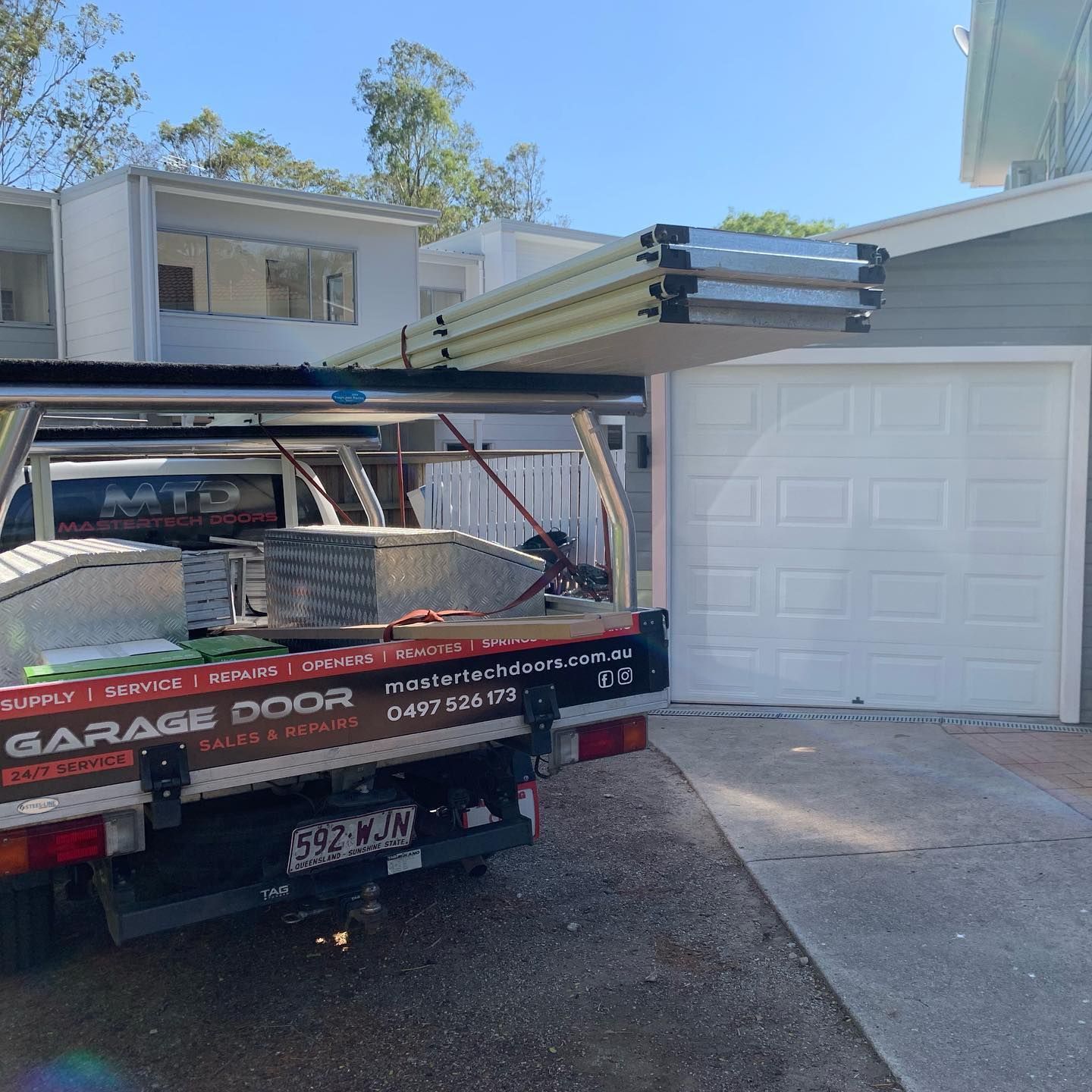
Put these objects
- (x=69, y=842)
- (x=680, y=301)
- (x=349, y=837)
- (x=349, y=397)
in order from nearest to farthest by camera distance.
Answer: (x=680, y=301)
(x=69, y=842)
(x=349, y=397)
(x=349, y=837)

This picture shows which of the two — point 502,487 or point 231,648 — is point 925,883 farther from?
point 231,648

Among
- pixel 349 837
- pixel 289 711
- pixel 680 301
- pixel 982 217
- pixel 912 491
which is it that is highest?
pixel 982 217

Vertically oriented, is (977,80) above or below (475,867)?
above

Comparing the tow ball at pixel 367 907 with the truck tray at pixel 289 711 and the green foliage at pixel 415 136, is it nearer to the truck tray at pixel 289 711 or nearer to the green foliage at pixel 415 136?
the truck tray at pixel 289 711

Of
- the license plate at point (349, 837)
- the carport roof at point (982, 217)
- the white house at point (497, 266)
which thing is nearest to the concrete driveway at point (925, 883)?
the license plate at point (349, 837)

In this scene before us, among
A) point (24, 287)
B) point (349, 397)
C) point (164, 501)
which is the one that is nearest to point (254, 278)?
point (24, 287)

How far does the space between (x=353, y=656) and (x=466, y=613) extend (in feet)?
1.68

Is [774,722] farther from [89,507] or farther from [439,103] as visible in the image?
[439,103]

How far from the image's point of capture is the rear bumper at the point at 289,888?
3139 millimetres

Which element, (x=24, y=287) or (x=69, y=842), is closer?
(x=69, y=842)

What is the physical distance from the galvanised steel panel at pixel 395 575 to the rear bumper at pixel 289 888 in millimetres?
795

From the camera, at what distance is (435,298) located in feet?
60.5

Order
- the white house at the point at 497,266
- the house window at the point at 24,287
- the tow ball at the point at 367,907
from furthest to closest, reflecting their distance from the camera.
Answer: the white house at the point at 497,266
the house window at the point at 24,287
the tow ball at the point at 367,907

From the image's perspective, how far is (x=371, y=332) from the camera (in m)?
15.3
